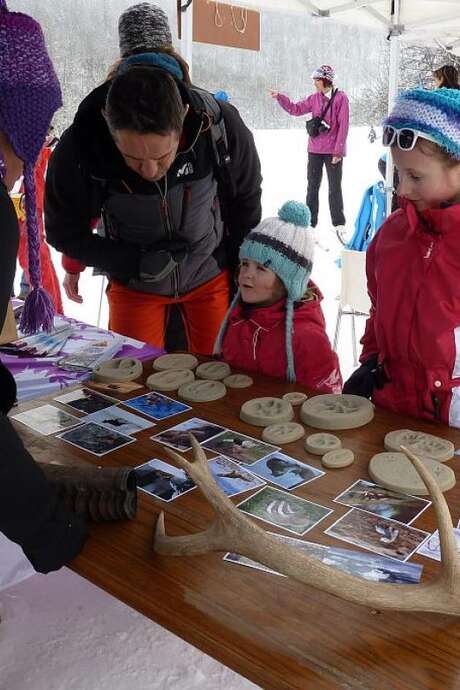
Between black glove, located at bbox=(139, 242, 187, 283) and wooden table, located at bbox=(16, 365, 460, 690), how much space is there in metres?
1.00

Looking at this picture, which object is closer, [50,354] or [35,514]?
[35,514]

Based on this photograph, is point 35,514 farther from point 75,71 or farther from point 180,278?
point 75,71

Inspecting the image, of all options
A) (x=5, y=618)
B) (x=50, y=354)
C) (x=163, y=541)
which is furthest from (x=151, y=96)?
(x=5, y=618)

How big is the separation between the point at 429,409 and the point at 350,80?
234 inches

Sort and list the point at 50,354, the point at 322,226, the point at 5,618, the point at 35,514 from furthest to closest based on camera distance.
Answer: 1. the point at 322,226
2. the point at 50,354
3. the point at 5,618
4. the point at 35,514

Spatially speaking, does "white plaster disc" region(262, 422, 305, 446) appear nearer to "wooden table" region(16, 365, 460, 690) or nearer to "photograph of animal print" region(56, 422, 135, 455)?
"wooden table" region(16, 365, 460, 690)

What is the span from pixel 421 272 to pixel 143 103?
2.47 ft

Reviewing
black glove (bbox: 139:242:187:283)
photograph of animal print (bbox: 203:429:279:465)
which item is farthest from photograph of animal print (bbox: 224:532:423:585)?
black glove (bbox: 139:242:187:283)

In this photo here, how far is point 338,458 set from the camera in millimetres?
1178

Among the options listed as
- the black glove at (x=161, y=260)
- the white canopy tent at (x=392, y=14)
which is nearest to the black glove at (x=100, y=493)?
the black glove at (x=161, y=260)

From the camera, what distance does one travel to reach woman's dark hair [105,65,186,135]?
5.03 ft

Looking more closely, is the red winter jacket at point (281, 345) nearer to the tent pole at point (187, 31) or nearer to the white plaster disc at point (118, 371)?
the white plaster disc at point (118, 371)

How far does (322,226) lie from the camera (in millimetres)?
7012

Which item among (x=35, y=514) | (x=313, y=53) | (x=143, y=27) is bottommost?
(x=35, y=514)
